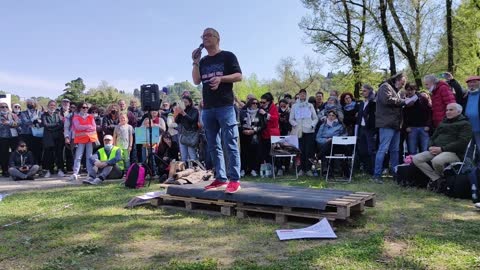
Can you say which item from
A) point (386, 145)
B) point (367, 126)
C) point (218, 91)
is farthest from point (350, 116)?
point (218, 91)

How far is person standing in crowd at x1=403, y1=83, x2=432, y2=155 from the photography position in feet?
28.5

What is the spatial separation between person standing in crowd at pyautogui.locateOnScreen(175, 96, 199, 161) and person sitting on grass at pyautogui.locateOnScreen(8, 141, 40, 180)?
166 inches

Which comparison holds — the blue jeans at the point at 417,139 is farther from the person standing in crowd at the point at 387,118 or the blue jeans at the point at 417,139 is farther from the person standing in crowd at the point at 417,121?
the person standing in crowd at the point at 387,118

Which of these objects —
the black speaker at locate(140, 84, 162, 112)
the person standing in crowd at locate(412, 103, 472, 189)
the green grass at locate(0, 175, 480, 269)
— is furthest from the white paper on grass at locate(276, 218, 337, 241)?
the black speaker at locate(140, 84, 162, 112)

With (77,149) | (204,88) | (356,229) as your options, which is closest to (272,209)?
(356,229)

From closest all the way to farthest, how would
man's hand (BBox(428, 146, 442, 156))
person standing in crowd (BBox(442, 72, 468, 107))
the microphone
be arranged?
the microphone < man's hand (BBox(428, 146, 442, 156)) < person standing in crowd (BBox(442, 72, 468, 107))

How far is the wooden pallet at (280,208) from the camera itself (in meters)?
Answer: 4.68

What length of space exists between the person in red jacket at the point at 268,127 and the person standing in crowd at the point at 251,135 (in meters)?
0.12

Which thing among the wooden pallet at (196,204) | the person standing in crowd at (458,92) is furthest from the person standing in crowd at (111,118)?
the person standing in crowd at (458,92)

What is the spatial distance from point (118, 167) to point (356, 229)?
6750 mm

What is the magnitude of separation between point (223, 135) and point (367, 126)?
4.86 meters

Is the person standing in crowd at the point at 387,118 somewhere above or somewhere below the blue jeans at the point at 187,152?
above

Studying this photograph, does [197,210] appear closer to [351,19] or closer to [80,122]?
[80,122]

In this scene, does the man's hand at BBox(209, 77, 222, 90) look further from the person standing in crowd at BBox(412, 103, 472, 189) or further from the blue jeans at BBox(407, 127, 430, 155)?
the blue jeans at BBox(407, 127, 430, 155)
